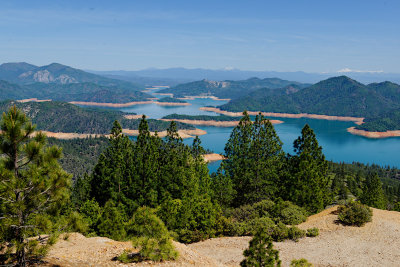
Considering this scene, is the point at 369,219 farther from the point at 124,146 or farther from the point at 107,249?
the point at 124,146

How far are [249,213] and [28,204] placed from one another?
23.8 meters

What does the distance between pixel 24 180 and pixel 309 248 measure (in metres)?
20.1

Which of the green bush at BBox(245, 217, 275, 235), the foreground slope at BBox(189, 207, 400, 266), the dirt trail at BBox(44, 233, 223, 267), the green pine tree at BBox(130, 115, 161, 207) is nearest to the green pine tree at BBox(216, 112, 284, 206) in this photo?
the green pine tree at BBox(130, 115, 161, 207)

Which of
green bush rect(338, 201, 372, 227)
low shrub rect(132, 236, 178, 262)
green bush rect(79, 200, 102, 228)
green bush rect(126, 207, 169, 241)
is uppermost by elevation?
green bush rect(126, 207, 169, 241)

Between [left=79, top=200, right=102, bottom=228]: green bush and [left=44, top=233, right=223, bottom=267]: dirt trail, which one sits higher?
[left=44, top=233, right=223, bottom=267]: dirt trail

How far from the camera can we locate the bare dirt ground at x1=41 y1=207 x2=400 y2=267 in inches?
664

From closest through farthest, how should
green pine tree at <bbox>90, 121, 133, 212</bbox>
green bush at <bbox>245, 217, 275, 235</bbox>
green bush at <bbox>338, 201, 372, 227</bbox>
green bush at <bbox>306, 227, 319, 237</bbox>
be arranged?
green bush at <bbox>306, 227, 319, 237</bbox>, green bush at <bbox>245, 217, 275, 235</bbox>, green bush at <bbox>338, 201, 372, 227</bbox>, green pine tree at <bbox>90, 121, 133, 212</bbox>

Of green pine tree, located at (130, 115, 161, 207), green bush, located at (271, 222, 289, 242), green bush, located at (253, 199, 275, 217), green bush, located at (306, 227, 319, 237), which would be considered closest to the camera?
green bush, located at (271, 222, 289, 242)

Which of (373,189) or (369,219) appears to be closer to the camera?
(369,219)

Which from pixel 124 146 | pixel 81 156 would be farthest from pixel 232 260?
pixel 81 156

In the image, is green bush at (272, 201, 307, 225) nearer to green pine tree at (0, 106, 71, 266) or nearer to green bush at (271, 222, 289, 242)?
green bush at (271, 222, 289, 242)

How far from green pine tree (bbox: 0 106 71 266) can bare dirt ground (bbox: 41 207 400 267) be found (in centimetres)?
381

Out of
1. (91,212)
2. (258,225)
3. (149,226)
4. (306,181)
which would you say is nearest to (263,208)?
(258,225)

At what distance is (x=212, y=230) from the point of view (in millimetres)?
27875
